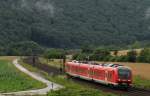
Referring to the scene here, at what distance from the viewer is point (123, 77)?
61.6 m

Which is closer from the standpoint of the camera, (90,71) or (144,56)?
(90,71)

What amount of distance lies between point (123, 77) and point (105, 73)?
15.0ft

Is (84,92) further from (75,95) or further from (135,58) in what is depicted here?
(135,58)

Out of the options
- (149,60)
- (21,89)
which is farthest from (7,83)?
(149,60)

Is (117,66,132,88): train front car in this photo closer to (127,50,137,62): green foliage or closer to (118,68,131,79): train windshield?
(118,68,131,79): train windshield

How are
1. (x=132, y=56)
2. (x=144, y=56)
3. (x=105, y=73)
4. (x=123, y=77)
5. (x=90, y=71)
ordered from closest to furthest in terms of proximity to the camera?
1. (x=123, y=77)
2. (x=105, y=73)
3. (x=90, y=71)
4. (x=144, y=56)
5. (x=132, y=56)

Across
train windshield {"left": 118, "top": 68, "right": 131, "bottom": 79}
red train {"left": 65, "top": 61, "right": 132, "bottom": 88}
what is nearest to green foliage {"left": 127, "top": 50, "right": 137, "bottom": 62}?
red train {"left": 65, "top": 61, "right": 132, "bottom": 88}

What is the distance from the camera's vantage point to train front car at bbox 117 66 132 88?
6100 centimetres

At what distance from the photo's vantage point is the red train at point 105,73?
61344 millimetres

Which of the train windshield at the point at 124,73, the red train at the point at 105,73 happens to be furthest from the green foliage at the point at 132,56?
the train windshield at the point at 124,73

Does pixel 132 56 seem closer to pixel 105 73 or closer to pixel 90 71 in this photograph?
pixel 90 71

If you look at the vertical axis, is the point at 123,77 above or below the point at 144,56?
below

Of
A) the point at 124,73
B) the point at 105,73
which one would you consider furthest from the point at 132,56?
the point at 124,73

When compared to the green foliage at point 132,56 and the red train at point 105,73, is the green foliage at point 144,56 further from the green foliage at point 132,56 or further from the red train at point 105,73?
the red train at point 105,73
